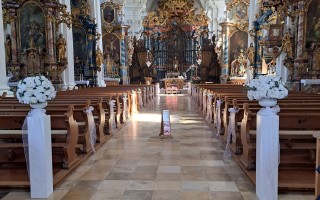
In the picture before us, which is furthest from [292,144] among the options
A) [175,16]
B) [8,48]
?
[175,16]

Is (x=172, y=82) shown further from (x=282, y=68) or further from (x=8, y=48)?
(x=8, y=48)

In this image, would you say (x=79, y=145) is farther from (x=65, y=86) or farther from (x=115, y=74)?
(x=115, y=74)

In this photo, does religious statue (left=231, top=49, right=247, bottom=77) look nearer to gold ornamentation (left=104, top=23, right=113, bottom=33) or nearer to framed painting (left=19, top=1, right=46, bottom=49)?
gold ornamentation (left=104, top=23, right=113, bottom=33)

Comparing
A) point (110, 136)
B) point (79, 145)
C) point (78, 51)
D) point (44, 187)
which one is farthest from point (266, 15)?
point (44, 187)

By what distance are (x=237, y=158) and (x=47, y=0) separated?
33.0 ft

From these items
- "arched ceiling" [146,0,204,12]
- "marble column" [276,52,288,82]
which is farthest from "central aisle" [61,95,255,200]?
"arched ceiling" [146,0,204,12]

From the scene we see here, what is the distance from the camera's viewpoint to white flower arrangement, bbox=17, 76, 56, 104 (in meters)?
3.63

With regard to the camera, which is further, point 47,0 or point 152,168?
point 47,0

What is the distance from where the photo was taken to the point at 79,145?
18.4 feet

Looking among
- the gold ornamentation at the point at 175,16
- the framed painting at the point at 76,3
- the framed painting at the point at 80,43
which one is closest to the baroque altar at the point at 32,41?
the framed painting at the point at 80,43

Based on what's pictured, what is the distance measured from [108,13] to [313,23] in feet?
54.8

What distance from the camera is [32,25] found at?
12.9 meters

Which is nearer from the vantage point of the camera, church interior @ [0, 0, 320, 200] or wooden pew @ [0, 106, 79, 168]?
church interior @ [0, 0, 320, 200]

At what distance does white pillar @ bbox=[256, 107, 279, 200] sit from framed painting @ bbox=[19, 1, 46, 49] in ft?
38.0
